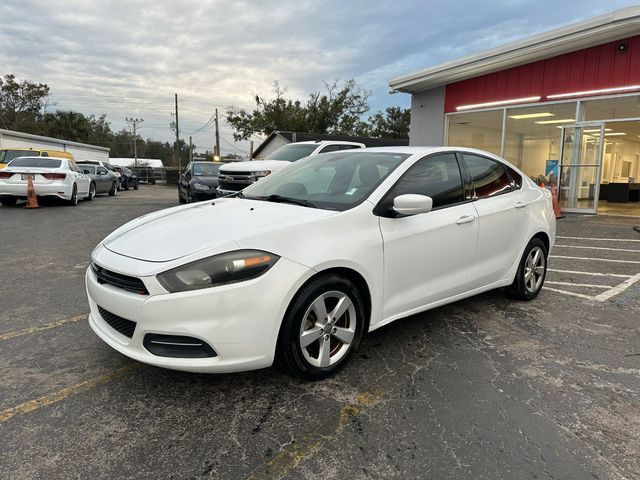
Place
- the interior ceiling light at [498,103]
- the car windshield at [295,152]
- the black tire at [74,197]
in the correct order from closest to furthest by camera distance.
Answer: the car windshield at [295,152] < the interior ceiling light at [498,103] < the black tire at [74,197]

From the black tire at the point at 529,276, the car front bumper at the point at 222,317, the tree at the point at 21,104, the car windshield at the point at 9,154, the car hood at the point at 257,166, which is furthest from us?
the tree at the point at 21,104

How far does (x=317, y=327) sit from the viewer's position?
283cm

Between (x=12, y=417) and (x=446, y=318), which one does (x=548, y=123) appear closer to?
(x=446, y=318)

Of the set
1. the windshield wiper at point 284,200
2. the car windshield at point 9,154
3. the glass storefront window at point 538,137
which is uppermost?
the glass storefront window at point 538,137

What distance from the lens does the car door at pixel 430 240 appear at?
3.21m

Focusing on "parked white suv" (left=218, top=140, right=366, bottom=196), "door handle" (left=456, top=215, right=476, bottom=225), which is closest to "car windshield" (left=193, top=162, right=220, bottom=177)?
"parked white suv" (left=218, top=140, right=366, bottom=196)

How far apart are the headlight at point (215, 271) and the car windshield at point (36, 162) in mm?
13295

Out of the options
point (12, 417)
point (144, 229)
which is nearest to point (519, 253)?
point (144, 229)

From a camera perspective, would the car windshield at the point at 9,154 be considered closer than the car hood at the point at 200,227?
No

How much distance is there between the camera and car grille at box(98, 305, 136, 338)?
2.62 metres

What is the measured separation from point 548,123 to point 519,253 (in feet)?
35.0

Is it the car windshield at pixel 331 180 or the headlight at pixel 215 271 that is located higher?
the car windshield at pixel 331 180

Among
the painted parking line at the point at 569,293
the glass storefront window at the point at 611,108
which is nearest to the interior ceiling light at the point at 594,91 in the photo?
the glass storefront window at the point at 611,108

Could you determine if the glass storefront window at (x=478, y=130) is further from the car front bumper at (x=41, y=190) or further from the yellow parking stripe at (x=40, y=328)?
the yellow parking stripe at (x=40, y=328)
